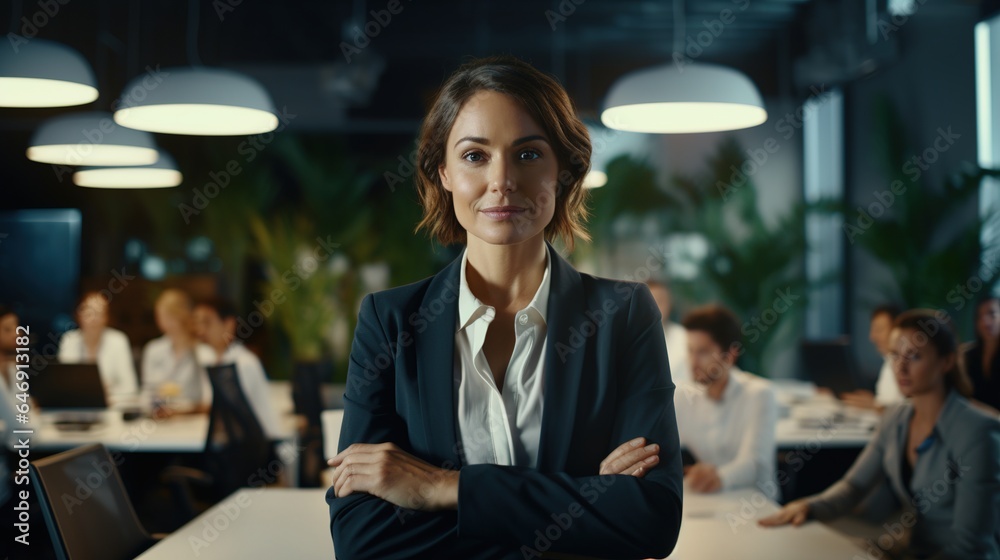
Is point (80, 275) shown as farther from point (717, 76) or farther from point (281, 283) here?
point (717, 76)

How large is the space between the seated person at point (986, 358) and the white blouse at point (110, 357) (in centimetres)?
608

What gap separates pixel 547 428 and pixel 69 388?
4503mm

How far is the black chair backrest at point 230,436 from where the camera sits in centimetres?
441

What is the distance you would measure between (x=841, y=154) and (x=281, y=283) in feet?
20.8

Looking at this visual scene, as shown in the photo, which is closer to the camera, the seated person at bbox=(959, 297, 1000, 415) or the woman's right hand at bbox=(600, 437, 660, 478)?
the woman's right hand at bbox=(600, 437, 660, 478)

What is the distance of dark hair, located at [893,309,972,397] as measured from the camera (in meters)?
3.45

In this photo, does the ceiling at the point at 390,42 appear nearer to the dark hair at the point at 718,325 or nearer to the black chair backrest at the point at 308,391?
the black chair backrest at the point at 308,391

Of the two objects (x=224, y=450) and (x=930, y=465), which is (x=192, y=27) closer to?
(x=224, y=450)

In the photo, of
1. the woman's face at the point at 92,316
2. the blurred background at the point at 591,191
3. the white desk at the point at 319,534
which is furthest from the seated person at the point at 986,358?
the woman's face at the point at 92,316

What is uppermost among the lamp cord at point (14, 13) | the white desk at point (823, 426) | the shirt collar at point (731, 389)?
the lamp cord at point (14, 13)

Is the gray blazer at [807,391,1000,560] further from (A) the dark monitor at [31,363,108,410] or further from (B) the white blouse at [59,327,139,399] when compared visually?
(B) the white blouse at [59,327,139,399]

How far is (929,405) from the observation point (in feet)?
11.4

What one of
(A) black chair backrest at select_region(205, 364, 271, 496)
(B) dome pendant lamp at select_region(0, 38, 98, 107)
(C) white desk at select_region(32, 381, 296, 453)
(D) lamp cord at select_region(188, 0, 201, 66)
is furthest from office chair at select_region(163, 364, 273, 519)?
(D) lamp cord at select_region(188, 0, 201, 66)

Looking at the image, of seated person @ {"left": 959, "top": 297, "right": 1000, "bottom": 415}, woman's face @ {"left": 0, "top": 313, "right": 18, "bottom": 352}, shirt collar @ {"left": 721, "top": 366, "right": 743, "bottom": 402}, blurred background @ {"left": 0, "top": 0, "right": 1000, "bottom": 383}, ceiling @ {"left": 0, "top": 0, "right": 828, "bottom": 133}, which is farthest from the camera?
ceiling @ {"left": 0, "top": 0, "right": 828, "bottom": 133}
